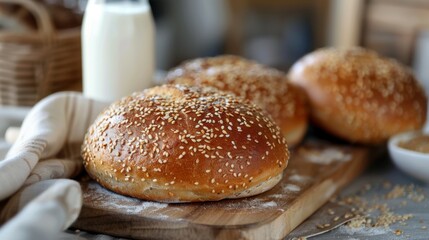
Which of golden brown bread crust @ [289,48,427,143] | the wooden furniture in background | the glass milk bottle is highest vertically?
the glass milk bottle

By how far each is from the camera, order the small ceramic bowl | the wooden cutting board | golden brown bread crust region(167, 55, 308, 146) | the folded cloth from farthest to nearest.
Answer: golden brown bread crust region(167, 55, 308, 146)
the small ceramic bowl
the wooden cutting board
the folded cloth

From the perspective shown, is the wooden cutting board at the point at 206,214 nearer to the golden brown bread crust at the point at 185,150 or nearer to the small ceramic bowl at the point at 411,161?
the golden brown bread crust at the point at 185,150

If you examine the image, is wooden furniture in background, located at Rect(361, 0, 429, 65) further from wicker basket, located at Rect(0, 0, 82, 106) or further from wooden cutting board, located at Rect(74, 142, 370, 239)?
wooden cutting board, located at Rect(74, 142, 370, 239)

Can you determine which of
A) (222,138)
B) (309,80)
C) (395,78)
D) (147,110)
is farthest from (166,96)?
(395,78)

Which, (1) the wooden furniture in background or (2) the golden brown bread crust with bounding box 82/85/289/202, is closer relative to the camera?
(2) the golden brown bread crust with bounding box 82/85/289/202

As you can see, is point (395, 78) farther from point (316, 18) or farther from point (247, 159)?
point (316, 18)

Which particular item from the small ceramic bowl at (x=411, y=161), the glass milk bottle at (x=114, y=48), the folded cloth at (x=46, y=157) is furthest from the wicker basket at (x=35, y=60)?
the small ceramic bowl at (x=411, y=161)

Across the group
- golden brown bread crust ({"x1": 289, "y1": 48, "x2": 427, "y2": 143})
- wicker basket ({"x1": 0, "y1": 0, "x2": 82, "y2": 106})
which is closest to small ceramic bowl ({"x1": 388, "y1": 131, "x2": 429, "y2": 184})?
golden brown bread crust ({"x1": 289, "y1": 48, "x2": 427, "y2": 143})
